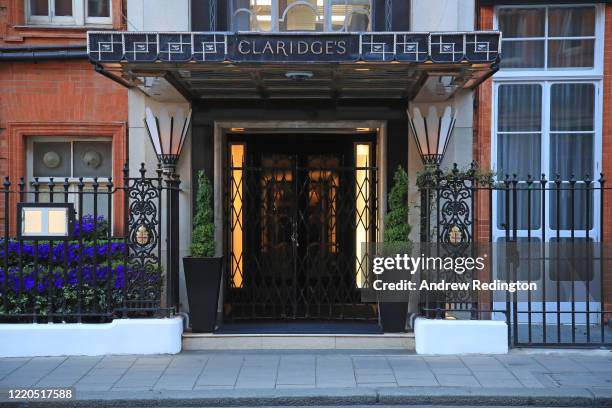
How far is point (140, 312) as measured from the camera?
8.94 metres

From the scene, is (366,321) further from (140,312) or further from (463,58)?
(463,58)

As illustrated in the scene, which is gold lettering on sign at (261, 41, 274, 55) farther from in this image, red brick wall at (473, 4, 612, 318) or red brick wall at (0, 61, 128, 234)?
red brick wall at (473, 4, 612, 318)

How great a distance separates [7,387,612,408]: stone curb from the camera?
22.4ft

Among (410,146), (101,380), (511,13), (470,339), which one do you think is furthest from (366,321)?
(511,13)

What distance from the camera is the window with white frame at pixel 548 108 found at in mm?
10086

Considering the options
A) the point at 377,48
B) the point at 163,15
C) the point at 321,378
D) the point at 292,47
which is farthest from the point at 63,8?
the point at 321,378

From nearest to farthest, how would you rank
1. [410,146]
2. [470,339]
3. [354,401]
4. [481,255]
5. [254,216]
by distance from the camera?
[354,401]
[470,339]
[481,255]
[410,146]
[254,216]

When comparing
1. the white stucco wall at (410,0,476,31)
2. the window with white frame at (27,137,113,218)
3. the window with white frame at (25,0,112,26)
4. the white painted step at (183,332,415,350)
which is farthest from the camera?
the window with white frame at (27,137,113,218)

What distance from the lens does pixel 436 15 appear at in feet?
31.7

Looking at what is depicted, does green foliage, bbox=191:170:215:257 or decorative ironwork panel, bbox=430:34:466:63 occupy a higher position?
decorative ironwork panel, bbox=430:34:466:63

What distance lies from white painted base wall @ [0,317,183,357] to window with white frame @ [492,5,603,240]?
5.11 m

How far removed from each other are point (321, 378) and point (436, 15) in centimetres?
529

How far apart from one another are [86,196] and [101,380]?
149 inches

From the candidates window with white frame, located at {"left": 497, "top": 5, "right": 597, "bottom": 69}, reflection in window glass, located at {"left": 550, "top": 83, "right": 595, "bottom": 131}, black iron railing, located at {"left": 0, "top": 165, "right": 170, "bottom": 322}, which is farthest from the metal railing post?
reflection in window glass, located at {"left": 550, "top": 83, "right": 595, "bottom": 131}
